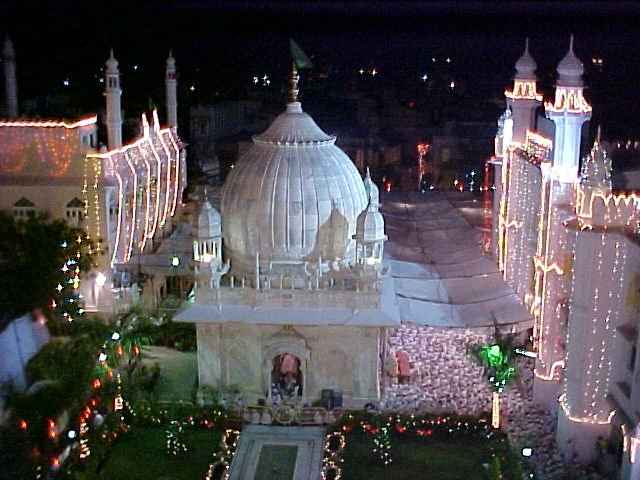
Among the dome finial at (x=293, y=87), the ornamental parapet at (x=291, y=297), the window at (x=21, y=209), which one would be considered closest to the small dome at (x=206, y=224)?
the ornamental parapet at (x=291, y=297)

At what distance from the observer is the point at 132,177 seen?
23.5m

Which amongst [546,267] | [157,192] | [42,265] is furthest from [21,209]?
[546,267]

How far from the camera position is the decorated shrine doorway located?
58.0 ft

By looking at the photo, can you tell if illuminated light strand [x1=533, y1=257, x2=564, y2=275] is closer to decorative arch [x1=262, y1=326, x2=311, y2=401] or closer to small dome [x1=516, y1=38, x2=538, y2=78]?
decorative arch [x1=262, y1=326, x2=311, y2=401]

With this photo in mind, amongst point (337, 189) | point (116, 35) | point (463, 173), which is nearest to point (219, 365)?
point (337, 189)

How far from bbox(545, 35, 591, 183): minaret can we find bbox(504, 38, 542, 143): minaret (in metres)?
4.61

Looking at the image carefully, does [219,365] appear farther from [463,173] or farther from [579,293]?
[463,173]

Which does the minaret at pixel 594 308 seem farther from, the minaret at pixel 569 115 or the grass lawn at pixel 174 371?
the grass lawn at pixel 174 371

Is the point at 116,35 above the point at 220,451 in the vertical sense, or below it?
above

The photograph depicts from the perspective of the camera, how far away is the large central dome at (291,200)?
58.4ft

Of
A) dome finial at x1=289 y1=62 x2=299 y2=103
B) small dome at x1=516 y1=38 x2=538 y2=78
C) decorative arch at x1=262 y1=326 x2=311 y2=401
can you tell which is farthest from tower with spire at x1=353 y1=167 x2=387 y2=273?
small dome at x1=516 y1=38 x2=538 y2=78

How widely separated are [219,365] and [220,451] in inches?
95.0

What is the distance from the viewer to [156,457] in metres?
15.4

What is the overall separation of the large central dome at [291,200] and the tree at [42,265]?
398 centimetres
